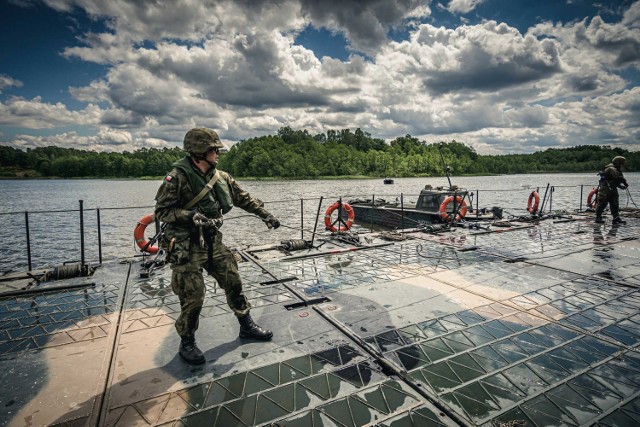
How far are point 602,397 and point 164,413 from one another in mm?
3605

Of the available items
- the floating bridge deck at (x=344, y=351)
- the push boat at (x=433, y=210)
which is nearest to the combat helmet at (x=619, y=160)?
the push boat at (x=433, y=210)

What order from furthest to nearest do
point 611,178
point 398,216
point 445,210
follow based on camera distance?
point 398,216, point 445,210, point 611,178

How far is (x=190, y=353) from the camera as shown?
3.35 metres

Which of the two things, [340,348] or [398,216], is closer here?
[340,348]

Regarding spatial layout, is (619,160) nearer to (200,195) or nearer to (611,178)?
(611,178)

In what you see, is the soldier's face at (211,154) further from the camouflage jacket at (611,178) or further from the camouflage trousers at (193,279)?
the camouflage jacket at (611,178)

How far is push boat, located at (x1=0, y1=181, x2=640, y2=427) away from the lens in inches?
106

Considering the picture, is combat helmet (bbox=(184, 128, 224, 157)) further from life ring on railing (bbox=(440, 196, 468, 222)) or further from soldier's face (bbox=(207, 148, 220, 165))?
life ring on railing (bbox=(440, 196, 468, 222))

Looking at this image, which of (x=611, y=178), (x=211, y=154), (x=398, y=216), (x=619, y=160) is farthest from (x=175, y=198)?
(x=398, y=216)

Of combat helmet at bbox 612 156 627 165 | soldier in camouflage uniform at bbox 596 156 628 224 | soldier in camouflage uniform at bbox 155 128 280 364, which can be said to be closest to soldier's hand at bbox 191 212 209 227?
soldier in camouflage uniform at bbox 155 128 280 364

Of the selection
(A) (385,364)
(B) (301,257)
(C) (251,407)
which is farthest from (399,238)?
Answer: (C) (251,407)

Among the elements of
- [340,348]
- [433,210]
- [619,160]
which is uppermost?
[619,160]

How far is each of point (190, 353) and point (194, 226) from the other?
4.13ft

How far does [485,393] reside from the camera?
2.88m
